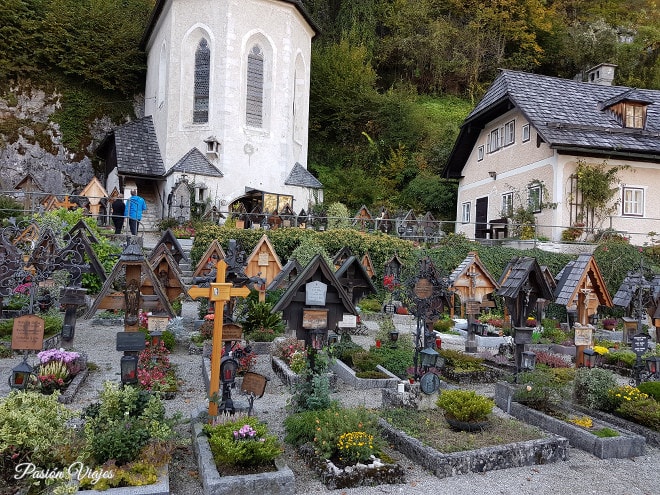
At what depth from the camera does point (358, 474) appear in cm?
504

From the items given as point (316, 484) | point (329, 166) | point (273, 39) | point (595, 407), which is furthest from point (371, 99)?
point (316, 484)

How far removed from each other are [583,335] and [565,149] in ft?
40.6

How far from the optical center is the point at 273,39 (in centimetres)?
2591

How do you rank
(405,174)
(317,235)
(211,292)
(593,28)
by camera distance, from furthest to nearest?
1. (593,28)
2. (405,174)
3. (317,235)
4. (211,292)

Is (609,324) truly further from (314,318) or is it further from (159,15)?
(159,15)

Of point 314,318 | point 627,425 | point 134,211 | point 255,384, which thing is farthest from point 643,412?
point 134,211

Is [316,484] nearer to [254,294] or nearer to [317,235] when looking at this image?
[254,294]

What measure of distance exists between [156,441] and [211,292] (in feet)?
6.18

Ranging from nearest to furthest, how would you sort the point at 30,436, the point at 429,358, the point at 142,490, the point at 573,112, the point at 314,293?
1. the point at 142,490
2. the point at 30,436
3. the point at 314,293
4. the point at 429,358
5. the point at 573,112

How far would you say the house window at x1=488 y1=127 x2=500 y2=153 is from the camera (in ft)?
80.9

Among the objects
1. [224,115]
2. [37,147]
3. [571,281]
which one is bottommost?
[571,281]

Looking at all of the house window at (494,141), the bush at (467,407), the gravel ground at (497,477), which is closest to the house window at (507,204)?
the house window at (494,141)

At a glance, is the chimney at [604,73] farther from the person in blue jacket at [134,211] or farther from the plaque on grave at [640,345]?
the person in blue jacket at [134,211]

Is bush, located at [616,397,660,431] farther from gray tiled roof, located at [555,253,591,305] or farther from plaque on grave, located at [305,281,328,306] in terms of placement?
plaque on grave, located at [305,281,328,306]
